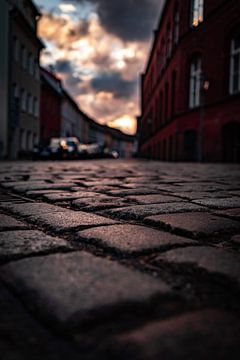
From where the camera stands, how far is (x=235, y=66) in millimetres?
19031

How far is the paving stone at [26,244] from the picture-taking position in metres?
1.81

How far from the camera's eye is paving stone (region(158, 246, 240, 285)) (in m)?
1.55

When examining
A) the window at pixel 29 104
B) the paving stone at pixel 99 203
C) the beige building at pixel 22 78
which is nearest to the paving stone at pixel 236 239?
the paving stone at pixel 99 203

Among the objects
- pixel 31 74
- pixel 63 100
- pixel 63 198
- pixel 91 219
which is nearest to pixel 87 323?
pixel 91 219

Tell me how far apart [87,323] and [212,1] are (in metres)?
21.9

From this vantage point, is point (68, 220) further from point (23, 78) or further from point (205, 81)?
point (23, 78)

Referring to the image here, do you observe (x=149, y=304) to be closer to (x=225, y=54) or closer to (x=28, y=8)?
(x=225, y=54)

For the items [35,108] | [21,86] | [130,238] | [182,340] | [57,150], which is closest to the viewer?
[182,340]

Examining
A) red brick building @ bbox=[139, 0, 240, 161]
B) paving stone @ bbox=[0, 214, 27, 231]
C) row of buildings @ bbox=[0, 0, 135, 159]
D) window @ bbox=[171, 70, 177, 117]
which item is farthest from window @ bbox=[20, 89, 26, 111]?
paving stone @ bbox=[0, 214, 27, 231]

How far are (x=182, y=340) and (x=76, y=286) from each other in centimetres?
46

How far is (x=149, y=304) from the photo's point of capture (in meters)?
1.20

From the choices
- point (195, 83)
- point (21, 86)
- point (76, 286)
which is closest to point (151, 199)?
point (76, 286)

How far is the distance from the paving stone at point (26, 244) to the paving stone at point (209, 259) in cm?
52

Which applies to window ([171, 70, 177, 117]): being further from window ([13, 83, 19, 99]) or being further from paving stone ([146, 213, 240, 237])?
paving stone ([146, 213, 240, 237])
